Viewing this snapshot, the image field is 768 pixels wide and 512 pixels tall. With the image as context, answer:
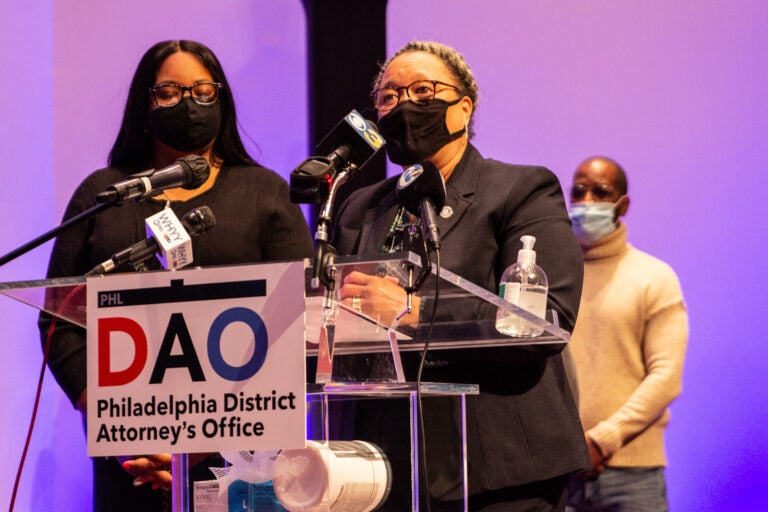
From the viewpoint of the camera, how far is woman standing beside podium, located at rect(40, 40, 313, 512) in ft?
9.29

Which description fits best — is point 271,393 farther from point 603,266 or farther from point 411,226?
point 603,266

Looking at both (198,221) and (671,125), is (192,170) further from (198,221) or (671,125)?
(671,125)

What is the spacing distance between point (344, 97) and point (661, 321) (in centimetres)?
165

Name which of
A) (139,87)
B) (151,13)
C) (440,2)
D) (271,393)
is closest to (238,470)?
(271,393)

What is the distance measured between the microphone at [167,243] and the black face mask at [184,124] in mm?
1113

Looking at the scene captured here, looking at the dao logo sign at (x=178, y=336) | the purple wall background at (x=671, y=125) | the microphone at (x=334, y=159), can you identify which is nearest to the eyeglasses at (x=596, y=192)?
the purple wall background at (x=671, y=125)

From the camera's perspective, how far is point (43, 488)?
421cm

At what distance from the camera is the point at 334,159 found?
6.61ft

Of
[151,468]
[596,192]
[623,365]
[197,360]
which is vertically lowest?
[623,365]

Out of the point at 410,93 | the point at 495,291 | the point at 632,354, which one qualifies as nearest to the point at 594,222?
the point at 632,354

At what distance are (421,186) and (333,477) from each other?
1.79 ft

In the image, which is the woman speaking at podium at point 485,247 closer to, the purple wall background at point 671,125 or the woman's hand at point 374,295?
the woman's hand at point 374,295

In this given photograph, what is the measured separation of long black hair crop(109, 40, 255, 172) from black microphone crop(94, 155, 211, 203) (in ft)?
3.18

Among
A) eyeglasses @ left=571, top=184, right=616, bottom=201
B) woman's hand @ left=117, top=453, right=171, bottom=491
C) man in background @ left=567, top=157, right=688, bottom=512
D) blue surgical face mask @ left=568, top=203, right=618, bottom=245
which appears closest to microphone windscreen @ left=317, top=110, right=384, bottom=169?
woman's hand @ left=117, top=453, right=171, bottom=491
